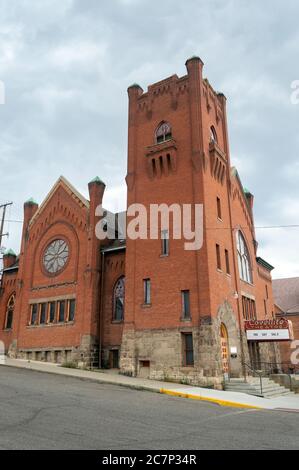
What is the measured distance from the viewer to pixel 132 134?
1127 inches

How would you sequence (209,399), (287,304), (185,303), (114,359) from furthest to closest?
1. (287,304)
2. (114,359)
3. (185,303)
4. (209,399)

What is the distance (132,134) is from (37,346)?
56.3 feet

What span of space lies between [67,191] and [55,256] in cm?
531

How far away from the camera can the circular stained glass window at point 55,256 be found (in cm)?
3056

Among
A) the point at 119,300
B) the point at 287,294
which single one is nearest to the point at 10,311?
the point at 119,300

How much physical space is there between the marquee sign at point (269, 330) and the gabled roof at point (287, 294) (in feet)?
76.6

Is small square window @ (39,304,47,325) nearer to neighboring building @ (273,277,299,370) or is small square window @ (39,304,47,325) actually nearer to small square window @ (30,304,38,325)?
small square window @ (30,304,38,325)

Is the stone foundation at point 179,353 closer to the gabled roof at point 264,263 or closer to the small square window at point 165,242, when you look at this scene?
the small square window at point 165,242

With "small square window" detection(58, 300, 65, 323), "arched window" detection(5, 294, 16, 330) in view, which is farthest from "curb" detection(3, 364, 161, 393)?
"arched window" detection(5, 294, 16, 330)

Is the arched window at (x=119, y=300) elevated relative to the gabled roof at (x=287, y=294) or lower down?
lower down

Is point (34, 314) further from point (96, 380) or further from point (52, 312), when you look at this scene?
point (96, 380)

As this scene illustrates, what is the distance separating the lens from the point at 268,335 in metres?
24.9

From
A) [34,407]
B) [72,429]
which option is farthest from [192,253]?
[72,429]

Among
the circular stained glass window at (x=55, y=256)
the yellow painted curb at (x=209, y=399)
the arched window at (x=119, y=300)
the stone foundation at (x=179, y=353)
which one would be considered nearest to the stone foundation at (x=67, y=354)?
the arched window at (x=119, y=300)
